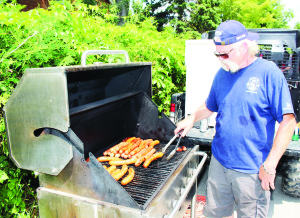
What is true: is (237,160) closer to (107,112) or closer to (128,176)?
(128,176)

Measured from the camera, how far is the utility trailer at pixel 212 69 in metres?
4.18

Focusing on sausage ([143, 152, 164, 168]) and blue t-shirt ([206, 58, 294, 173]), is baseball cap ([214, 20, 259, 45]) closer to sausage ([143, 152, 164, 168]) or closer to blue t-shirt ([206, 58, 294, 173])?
blue t-shirt ([206, 58, 294, 173])

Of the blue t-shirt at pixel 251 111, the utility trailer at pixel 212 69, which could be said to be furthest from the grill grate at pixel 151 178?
the utility trailer at pixel 212 69

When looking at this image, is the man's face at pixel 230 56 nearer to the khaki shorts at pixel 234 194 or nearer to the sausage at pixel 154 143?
the khaki shorts at pixel 234 194

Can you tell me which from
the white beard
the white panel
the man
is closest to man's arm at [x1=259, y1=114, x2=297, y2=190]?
the man

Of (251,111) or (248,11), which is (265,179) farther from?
(248,11)

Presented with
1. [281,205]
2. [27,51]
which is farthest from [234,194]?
[27,51]

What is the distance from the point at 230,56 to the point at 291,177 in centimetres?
271

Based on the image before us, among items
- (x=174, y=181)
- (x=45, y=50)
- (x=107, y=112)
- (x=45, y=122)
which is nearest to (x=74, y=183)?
(x=45, y=122)

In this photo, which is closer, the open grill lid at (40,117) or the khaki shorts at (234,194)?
the open grill lid at (40,117)

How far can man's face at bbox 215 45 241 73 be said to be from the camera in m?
2.35

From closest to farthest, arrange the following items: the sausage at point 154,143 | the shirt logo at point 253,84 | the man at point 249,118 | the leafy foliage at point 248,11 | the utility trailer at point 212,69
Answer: the man at point 249,118, the shirt logo at point 253,84, the sausage at point 154,143, the utility trailer at point 212,69, the leafy foliage at point 248,11

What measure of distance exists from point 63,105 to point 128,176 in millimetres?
1007

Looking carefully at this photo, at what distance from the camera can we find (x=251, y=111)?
2293 mm
